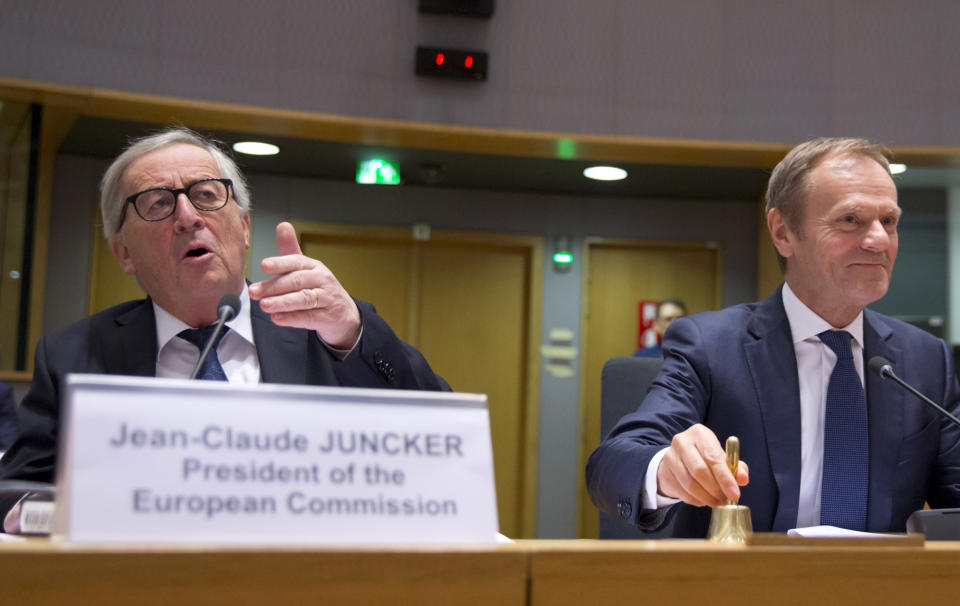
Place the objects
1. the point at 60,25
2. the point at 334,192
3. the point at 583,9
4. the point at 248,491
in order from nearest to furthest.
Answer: the point at 248,491 → the point at 60,25 → the point at 583,9 → the point at 334,192

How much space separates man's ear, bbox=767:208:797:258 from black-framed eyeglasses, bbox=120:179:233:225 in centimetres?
101

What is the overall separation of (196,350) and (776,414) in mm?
961

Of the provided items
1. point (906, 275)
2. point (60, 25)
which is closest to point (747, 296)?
point (906, 275)

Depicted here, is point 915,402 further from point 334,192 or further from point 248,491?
point 334,192

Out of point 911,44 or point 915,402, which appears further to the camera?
point 911,44

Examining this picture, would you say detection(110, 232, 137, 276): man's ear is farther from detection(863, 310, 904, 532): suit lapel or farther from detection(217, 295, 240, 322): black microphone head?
detection(863, 310, 904, 532): suit lapel

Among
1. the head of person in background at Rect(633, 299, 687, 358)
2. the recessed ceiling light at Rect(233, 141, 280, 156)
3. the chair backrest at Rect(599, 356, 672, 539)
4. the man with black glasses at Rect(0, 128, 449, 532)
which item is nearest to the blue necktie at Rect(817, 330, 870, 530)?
the chair backrest at Rect(599, 356, 672, 539)

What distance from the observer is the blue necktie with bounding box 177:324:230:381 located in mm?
1409

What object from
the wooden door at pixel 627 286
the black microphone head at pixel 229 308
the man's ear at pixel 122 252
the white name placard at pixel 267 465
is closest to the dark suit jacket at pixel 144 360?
the man's ear at pixel 122 252

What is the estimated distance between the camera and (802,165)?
1.69 meters

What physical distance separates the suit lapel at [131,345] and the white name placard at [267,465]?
36.0 inches

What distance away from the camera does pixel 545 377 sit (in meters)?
5.24
